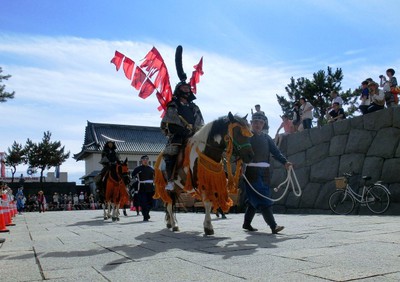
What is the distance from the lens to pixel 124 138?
166ft

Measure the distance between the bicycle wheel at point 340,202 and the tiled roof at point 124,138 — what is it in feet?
125

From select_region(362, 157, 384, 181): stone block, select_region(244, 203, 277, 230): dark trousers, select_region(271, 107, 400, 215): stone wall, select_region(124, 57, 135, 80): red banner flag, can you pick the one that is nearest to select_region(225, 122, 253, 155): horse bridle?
select_region(244, 203, 277, 230): dark trousers

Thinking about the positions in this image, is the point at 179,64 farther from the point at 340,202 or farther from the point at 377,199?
the point at 340,202

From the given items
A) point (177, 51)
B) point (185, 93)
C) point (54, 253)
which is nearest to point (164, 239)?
point (54, 253)

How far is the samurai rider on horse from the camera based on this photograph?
7.27 m

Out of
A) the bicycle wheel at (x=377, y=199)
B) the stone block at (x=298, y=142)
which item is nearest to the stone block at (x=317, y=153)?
the stone block at (x=298, y=142)

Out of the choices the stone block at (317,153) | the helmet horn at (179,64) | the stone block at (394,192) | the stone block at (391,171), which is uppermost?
the helmet horn at (179,64)

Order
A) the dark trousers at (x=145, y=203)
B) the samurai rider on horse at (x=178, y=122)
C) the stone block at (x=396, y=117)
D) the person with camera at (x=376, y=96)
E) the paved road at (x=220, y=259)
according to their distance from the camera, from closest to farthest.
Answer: the paved road at (x=220, y=259)
the samurai rider on horse at (x=178, y=122)
the stone block at (x=396, y=117)
the person with camera at (x=376, y=96)
the dark trousers at (x=145, y=203)

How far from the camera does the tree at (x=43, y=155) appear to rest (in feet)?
160

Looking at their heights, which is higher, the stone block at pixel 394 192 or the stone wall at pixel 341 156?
the stone wall at pixel 341 156

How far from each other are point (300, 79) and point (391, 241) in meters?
30.0

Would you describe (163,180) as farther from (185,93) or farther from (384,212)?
(384,212)

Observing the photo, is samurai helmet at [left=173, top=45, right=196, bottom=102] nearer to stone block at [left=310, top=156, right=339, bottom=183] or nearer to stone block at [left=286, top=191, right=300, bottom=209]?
stone block at [left=310, top=156, right=339, bottom=183]

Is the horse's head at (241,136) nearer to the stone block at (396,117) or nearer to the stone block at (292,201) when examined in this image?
the stone block at (396,117)
